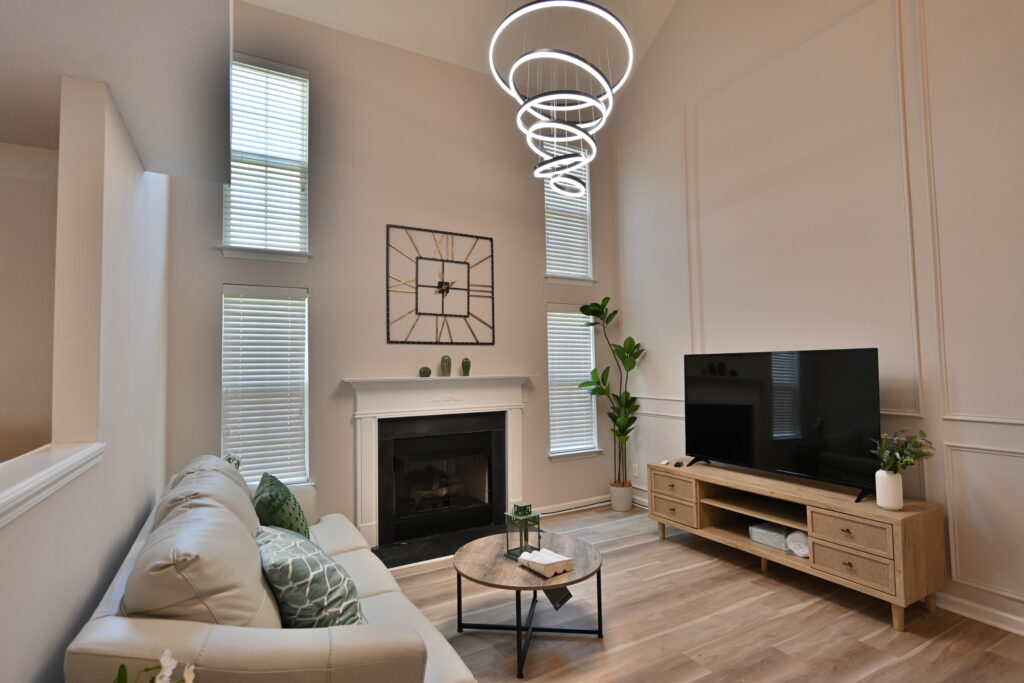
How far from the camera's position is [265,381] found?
382 cm

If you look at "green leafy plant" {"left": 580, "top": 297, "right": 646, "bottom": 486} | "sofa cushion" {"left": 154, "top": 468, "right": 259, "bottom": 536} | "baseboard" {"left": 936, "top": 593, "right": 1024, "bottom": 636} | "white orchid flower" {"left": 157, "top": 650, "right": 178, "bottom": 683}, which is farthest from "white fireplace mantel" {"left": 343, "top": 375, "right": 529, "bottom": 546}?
"white orchid flower" {"left": 157, "top": 650, "right": 178, "bottom": 683}

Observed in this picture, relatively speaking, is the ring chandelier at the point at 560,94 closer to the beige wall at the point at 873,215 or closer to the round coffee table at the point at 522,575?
the beige wall at the point at 873,215

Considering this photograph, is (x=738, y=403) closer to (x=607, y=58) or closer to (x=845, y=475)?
(x=845, y=475)

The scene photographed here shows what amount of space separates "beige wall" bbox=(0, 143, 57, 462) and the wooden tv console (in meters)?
4.20

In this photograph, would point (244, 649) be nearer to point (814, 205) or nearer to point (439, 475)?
point (439, 475)

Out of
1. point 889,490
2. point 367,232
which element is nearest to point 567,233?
point 367,232

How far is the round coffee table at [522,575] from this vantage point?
7.88ft

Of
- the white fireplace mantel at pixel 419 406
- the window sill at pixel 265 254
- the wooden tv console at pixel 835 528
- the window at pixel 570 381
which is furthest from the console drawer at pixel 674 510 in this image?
the window sill at pixel 265 254

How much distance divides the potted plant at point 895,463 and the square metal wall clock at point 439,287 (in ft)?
10.2

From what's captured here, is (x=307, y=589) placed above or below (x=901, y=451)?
below

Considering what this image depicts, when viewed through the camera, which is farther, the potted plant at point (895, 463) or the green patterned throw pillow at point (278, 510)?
the potted plant at point (895, 463)

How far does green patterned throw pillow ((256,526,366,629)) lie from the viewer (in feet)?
5.26

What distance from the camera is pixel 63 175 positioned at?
1805mm

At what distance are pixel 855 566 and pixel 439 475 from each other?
3.11m
